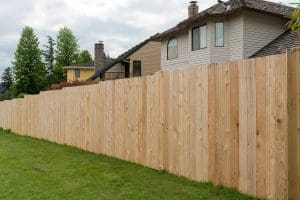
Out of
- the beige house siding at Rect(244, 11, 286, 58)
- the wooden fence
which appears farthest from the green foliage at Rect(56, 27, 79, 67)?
the wooden fence

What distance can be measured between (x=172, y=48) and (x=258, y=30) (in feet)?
20.3

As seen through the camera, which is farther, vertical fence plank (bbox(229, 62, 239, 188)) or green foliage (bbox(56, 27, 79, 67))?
green foliage (bbox(56, 27, 79, 67))

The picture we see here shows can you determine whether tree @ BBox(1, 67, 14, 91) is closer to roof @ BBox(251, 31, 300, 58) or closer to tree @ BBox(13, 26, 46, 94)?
tree @ BBox(13, 26, 46, 94)

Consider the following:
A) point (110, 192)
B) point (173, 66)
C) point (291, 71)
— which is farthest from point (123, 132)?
point (173, 66)

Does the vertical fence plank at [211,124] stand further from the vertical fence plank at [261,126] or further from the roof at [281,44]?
the roof at [281,44]

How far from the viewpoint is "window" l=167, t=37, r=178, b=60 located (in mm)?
24731

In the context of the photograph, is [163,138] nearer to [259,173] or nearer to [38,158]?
[259,173]

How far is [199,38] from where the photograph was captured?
21859 millimetres

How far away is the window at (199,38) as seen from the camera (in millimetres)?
21472

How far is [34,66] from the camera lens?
61.3 meters

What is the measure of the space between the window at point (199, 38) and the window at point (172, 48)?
2.48m

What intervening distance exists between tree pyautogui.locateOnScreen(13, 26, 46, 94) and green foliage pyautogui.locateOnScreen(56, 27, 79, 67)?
6919 millimetres

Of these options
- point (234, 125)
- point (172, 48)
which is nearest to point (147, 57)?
point (172, 48)

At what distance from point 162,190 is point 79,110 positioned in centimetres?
544
